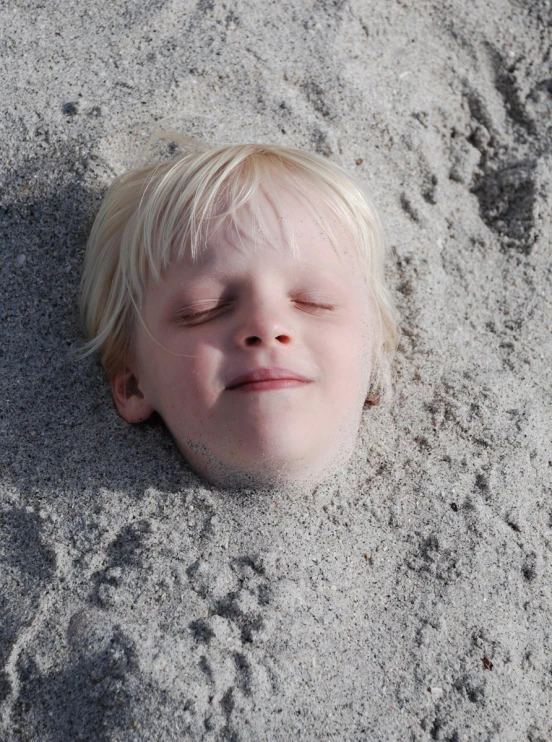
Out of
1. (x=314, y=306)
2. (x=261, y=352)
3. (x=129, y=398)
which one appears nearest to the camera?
(x=261, y=352)

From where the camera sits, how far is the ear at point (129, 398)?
1.89 metres

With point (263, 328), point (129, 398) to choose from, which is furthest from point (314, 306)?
point (129, 398)

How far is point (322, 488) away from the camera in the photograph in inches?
72.1

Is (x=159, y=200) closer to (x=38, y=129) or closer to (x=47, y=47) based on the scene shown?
(x=38, y=129)

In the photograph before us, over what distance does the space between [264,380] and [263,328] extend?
0.11 meters

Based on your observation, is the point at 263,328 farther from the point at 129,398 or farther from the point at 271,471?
the point at 129,398

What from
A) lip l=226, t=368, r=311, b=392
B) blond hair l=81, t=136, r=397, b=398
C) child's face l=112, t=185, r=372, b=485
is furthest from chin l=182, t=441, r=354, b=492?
blond hair l=81, t=136, r=397, b=398

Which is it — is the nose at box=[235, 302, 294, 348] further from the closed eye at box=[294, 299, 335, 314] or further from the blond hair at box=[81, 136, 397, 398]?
the blond hair at box=[81, 136, 397, 398]

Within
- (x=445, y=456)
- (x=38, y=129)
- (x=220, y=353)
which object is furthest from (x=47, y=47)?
(x=445, y=456)

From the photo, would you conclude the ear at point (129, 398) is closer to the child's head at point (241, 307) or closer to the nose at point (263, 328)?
the child's head at point (241, 307)

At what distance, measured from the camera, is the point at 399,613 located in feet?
5.44

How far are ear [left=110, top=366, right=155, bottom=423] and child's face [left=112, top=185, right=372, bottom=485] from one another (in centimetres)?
7

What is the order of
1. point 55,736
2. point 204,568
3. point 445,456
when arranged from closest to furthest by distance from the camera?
point 55,736 → point 204,568 → point 445,456

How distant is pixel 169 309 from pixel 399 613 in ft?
2.72
